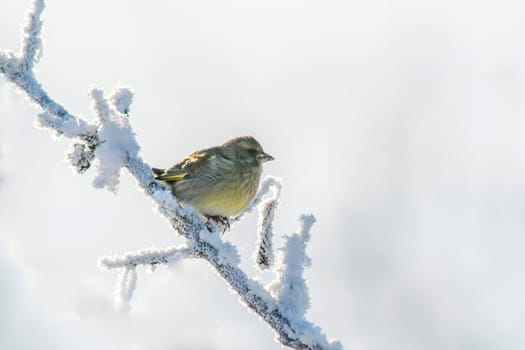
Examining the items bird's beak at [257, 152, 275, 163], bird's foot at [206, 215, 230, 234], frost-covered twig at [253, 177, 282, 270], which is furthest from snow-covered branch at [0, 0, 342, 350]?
bird's beak at [257, 152, 275, 163]

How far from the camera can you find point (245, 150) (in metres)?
7.60

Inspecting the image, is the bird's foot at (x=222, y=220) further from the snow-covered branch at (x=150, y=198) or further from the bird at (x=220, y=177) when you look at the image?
the snow-covered branch at (x=150, y=198)

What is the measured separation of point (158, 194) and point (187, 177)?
342cm

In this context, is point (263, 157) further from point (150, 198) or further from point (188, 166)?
point (150, 198)

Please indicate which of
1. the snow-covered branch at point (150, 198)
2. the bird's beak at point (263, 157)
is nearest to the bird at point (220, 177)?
the bird's beak at point (263, 157)

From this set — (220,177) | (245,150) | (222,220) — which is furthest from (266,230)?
(245,150)

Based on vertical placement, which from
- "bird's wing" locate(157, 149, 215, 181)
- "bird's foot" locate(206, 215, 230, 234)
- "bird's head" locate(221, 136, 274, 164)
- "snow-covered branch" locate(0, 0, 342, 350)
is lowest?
"snow-covered branch" locate(0, 0, 342, 350)

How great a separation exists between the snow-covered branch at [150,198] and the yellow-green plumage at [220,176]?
9.98ft

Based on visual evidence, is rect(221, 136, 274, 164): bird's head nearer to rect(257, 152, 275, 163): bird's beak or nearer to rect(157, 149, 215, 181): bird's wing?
rect(257, 152, 275, 163): bird's beak

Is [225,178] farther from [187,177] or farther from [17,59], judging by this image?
[17,59]

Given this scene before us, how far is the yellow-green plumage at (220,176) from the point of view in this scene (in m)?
6.75

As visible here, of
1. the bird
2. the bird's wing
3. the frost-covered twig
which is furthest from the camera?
the bird's wing

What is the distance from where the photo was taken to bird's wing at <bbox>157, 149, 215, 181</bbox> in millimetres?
6848

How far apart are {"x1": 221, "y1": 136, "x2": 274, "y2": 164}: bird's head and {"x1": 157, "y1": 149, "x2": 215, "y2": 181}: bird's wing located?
21cm
